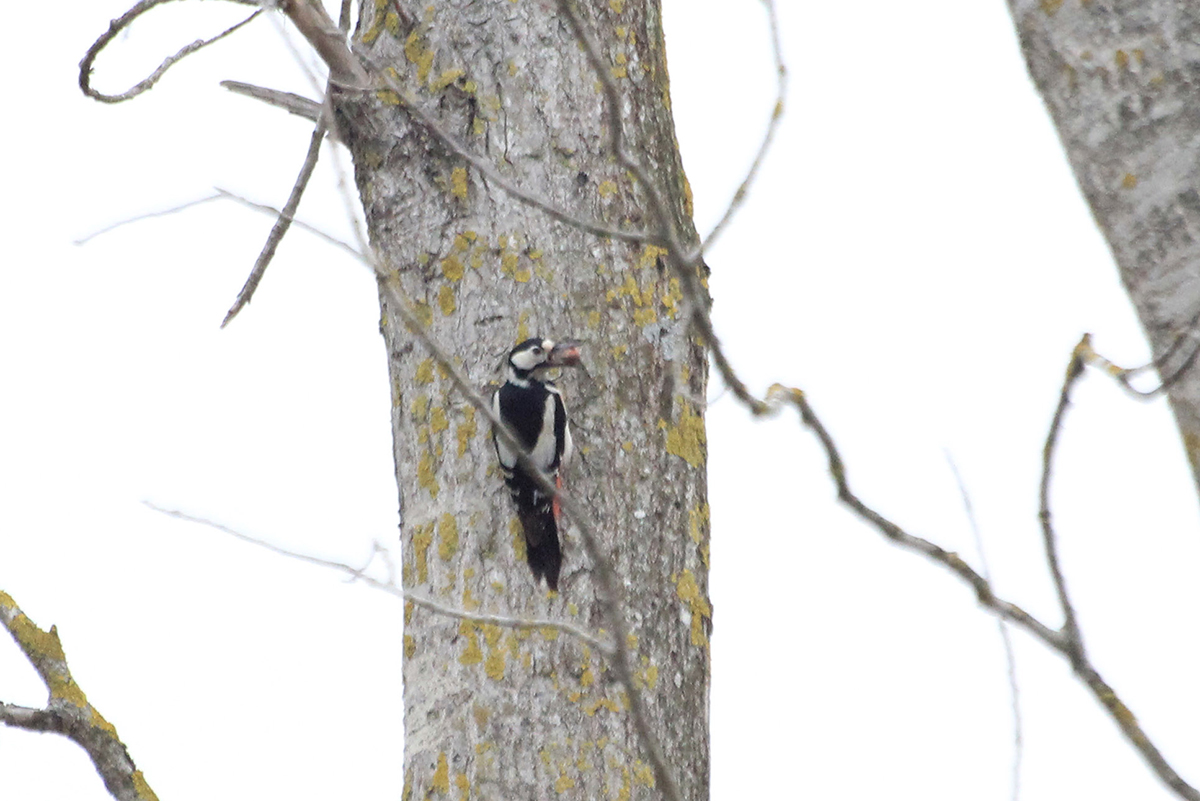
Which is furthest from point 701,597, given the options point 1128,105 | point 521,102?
point 1128,105

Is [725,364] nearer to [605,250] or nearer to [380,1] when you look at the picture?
[605,250]

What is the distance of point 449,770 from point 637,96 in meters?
1.48

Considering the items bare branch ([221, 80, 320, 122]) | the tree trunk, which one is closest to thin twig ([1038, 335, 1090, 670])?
the tree trunk

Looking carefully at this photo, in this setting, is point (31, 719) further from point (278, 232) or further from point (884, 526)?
point (884, 526)

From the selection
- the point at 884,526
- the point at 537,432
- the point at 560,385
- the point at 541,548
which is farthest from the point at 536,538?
the point at 884,526

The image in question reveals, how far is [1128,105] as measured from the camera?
4.14 ft

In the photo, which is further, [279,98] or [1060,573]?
[279,98]

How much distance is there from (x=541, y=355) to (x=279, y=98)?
2.91 feet

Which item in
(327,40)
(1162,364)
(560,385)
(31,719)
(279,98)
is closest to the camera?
(1162,364)

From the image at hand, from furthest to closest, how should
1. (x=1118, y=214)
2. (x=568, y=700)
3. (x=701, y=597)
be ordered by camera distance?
1. (x=701, y=597)
2. (x=568, y=700)
3. (x=1118, y=214)

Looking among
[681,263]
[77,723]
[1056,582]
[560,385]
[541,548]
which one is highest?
[560,385]

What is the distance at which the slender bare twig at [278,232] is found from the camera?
3045 millimetres

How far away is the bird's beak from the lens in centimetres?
279

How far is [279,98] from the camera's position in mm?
3148
